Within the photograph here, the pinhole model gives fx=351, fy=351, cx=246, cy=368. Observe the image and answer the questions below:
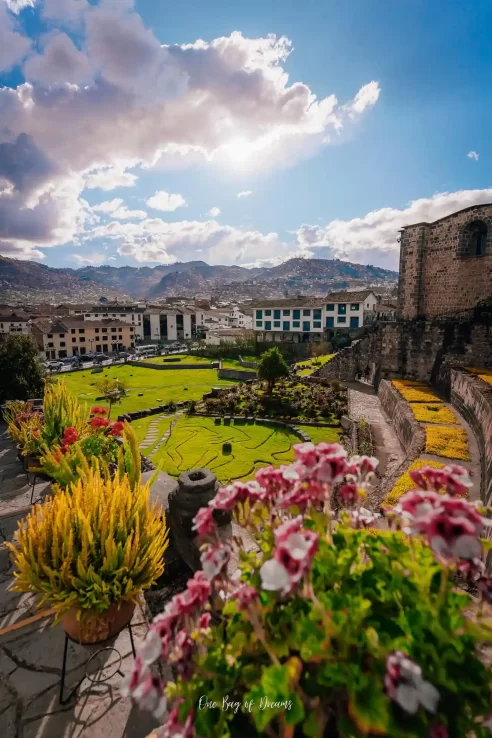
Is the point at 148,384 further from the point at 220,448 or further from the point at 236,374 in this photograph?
the point at 220,448

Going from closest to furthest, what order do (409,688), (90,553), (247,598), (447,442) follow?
(409,688)
(247,598)
(90,553)
(447,442)

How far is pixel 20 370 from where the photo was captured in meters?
14.3

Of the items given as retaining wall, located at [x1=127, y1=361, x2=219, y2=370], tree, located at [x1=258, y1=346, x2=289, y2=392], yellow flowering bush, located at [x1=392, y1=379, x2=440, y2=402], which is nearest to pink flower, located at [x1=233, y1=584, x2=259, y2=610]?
yellow flowering bush, located at [x1=392, y1=379, x2=440, y2=402]

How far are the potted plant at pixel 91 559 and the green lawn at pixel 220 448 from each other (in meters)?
8.96

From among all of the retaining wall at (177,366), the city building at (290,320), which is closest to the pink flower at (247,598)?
the retaining wall at (177,366)

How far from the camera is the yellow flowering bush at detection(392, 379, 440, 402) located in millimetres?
16370

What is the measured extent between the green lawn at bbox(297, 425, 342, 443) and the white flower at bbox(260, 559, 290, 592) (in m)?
16.4

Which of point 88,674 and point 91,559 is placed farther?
point 88,674

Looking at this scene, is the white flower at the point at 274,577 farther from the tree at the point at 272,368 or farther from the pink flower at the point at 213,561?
the tree at the point at 272,368

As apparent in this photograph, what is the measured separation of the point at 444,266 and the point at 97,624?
1036 inches

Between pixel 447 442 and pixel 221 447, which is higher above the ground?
pixel 447 442

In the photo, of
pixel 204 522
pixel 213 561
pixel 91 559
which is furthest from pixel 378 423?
pixel 213 561

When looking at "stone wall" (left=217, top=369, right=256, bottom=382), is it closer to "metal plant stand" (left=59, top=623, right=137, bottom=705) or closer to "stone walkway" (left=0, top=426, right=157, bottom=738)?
"stone walkway" (left=0, top=426, right=157, bottom=738)

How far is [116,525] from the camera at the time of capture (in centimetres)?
321
